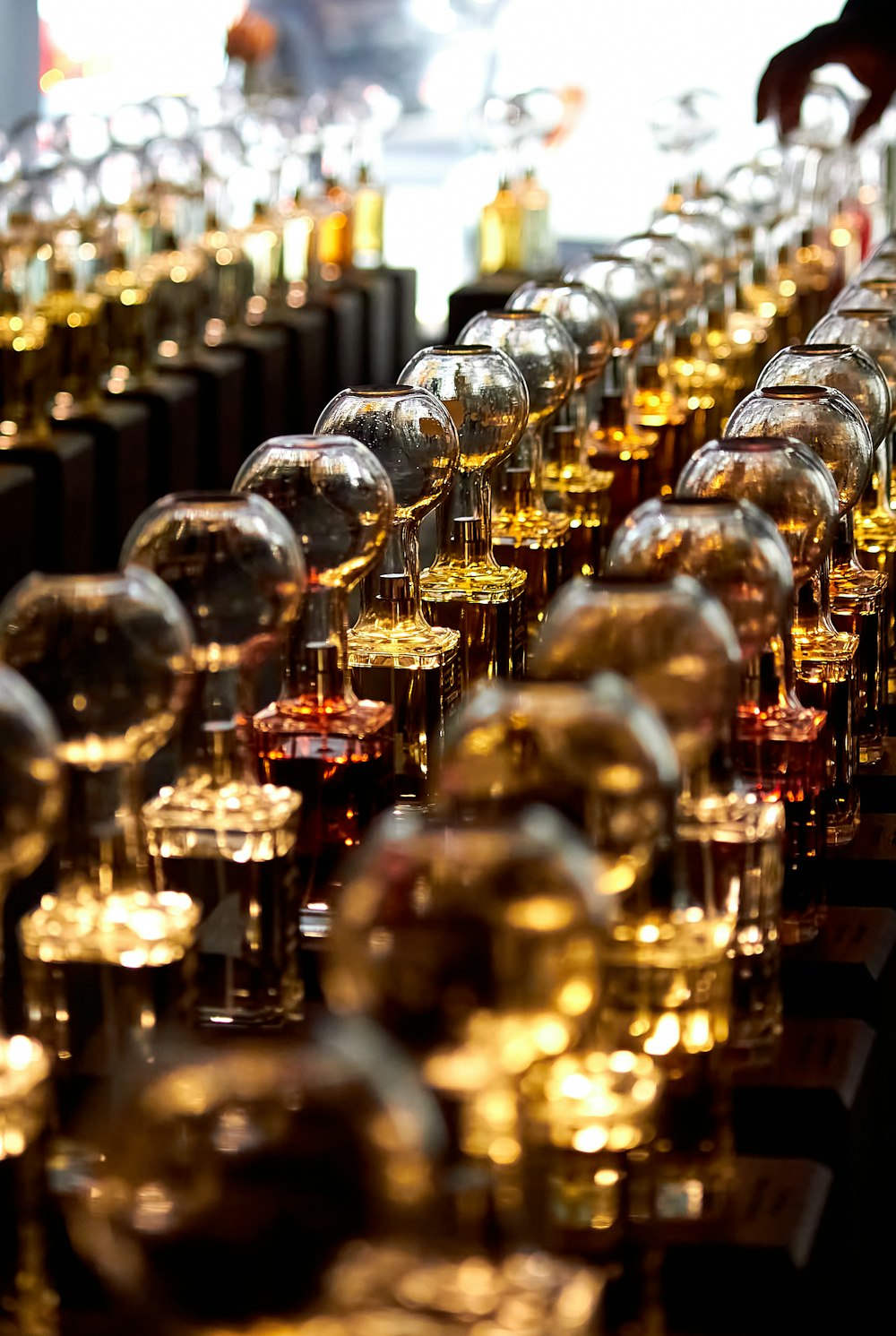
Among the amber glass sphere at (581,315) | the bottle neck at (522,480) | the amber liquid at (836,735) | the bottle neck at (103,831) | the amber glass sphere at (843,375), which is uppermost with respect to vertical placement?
the amber glass sphere at (843,375)

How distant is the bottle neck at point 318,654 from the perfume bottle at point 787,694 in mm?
189

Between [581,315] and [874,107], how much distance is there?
3.38 ft

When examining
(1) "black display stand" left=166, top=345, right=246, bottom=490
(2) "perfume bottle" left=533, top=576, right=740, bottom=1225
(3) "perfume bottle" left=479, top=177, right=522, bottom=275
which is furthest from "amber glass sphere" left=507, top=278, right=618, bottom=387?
(3) "perfume bottle" left=479, top=177, right=522, bottom=275

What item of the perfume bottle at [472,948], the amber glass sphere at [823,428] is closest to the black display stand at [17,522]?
the amber glass sphere at [823,428]

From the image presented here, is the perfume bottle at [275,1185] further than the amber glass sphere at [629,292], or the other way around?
the amber glass sphere at [629,292]

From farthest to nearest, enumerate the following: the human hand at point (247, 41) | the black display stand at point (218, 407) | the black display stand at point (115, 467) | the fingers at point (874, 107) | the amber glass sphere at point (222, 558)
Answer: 1. the human hand at point (247, 41)
2. the black display stand at point (218, 407)
3. the black display stand at point (115, 467)
4. the fingers at point (874, 107)
5. the amber glass sphere at point (222, 558)

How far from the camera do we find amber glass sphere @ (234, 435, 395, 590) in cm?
121

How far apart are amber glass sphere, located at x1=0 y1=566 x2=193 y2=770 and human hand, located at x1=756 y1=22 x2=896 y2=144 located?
1854 millimetres

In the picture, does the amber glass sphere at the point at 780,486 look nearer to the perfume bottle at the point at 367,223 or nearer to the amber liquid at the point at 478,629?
the amber liquid at the point at 478,629

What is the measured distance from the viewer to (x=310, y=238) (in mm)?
4602

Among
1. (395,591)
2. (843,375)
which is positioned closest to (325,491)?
(395,591)

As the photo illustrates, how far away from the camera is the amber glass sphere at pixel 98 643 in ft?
2.99

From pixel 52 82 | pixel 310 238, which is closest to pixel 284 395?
pixel 310 238

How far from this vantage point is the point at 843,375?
1561 mm
